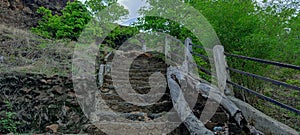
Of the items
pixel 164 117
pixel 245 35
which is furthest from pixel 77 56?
pixel 245 35

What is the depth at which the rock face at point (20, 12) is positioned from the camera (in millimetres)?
8344

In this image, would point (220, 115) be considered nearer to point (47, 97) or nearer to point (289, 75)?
point (289, 75)

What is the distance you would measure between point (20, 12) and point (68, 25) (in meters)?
3.45

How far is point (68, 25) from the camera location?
749 centimetres

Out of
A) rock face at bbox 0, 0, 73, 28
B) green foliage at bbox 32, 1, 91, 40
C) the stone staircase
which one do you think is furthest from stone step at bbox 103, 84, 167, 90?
rock face at bbox 0, 0, 73, 28

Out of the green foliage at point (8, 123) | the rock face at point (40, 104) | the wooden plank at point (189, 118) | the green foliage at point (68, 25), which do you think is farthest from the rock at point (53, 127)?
the green foliage at point (68, 25)

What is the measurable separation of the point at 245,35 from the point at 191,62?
1248mm

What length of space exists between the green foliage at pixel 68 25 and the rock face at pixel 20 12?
1542 millimetres

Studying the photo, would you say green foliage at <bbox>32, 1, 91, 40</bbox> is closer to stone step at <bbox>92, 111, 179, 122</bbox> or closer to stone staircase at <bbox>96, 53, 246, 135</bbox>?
stone staircase at <bbox>96, 53, 246, 135</bbox>

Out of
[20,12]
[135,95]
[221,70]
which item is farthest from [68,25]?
[221,70]

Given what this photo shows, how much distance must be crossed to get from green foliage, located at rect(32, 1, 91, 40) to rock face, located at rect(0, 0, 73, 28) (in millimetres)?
1542

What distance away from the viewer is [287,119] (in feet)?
12.3

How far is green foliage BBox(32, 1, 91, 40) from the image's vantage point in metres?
7.34

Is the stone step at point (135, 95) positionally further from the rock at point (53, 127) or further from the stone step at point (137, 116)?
the rock at point (53, 127)
